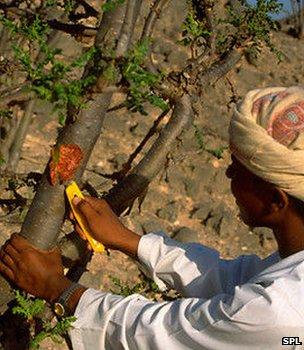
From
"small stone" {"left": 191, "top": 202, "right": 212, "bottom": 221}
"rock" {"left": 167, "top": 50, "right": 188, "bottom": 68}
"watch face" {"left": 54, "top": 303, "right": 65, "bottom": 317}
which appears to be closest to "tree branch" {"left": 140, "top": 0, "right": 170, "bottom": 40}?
"watch face" {"left": 54, "top": 303, "right": 65, "bottom": 317}

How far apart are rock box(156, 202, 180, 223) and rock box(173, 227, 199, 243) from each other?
0.87ft

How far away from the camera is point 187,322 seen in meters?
1.88

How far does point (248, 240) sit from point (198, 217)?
718 millimetres

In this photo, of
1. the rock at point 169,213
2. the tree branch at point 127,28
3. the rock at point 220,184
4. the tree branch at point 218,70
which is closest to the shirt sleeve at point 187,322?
the tree branch at point 127,28

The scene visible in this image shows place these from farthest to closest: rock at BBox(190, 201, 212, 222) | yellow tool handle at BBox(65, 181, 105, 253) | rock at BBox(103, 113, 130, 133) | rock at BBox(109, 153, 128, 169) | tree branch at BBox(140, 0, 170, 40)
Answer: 1. rock at BBox(103, 113, 130, 133)
2. rock at BBox(109, 153, 128, 169)
3. rock at BBox(190, 201, 212, 222)
4. tree branch at BBox(140, 0, 170, 40)
5. yellow tool handle at BBox(65, 181, 105, 253)

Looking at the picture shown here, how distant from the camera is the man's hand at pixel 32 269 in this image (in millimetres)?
2047

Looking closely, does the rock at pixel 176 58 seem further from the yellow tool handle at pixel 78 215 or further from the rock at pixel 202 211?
the yellow tool handle at pixel 78 215

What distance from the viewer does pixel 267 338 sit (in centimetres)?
179

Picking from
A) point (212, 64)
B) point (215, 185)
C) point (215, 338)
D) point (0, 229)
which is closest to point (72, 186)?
point (215, 338)

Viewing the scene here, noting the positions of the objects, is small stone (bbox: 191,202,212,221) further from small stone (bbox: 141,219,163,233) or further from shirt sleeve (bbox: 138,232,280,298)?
shirt sleeve (bbox: 138,232,280,298)

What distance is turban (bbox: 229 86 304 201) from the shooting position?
1907 millimetres

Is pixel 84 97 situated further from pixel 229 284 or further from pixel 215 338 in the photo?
pixel 229 284

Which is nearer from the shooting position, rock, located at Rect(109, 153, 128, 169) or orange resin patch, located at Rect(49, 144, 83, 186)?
orange resin patch, located at Rect(49, 144, 83, 186)

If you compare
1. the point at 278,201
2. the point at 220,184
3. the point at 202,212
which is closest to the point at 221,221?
the point at 202,212
